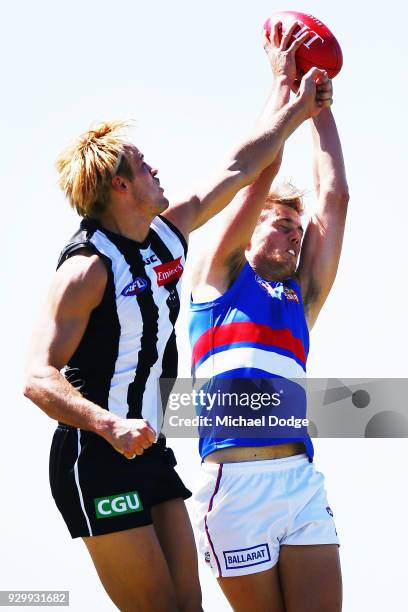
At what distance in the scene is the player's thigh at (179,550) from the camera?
14.5 ft

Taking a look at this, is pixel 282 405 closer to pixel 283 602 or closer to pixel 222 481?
pixel 222 481

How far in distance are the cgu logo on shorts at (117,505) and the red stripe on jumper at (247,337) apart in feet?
3.28

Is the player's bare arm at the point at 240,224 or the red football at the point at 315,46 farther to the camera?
the red football at the point at 315,46

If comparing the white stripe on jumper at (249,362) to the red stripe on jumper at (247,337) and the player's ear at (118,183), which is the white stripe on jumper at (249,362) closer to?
the red stripe on jumper at (247,337)

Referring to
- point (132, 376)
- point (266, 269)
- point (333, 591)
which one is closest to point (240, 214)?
point (266, 269)

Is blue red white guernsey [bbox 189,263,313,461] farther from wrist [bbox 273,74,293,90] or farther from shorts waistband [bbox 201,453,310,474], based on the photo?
wrist [bbox 273,74,293,90]

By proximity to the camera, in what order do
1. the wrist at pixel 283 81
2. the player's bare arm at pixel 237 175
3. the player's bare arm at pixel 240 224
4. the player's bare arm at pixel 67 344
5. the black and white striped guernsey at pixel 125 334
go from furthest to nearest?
the wrist at pixel 283 81 < the player's bare arm at pixel 240 224 < the player's bare arm at pixel 237 175 < the black and white striped guernsey at pixel 125 334 < the player's bare arm at pixel 67 344

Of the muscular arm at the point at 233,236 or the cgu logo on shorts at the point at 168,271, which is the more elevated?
the muscular arm at the point at 233,236

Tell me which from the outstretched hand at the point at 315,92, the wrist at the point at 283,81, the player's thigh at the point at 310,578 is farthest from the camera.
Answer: the wrist at the point at 283,81

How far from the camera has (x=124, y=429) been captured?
12.5ft

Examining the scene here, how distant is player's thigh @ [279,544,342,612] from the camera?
4.71m

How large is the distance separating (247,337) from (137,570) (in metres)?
1.28

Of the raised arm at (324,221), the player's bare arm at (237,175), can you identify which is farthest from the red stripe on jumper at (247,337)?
the player's bare arm at (237,175)

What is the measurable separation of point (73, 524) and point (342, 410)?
259 cm
